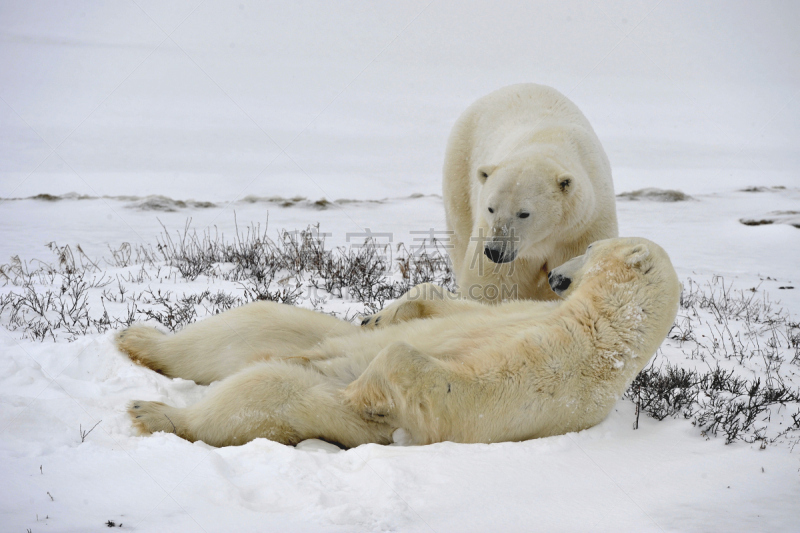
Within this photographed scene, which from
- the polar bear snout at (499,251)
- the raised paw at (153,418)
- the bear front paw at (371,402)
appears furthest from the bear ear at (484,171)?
the raised paw at (153,418)

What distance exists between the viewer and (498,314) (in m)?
2.87

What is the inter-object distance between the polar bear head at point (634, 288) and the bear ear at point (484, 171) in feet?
5.05

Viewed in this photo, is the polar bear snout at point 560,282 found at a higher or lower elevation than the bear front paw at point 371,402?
higher

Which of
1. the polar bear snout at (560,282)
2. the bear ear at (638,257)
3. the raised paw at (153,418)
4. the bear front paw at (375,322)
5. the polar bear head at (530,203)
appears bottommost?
the raised paw at (153,418)

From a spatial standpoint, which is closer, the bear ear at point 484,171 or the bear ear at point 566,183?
the bear ear at point 566,183

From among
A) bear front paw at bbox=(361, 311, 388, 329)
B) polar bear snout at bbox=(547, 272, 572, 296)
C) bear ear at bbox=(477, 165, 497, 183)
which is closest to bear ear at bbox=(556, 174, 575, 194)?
bear ear at bbox=(477, 165, 497, 183)

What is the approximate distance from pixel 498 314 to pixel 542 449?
0.84 m

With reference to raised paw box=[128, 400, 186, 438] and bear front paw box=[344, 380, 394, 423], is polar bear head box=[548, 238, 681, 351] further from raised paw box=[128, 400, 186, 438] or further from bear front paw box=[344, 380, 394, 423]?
raised paw box=[128, 400, 186, 438]

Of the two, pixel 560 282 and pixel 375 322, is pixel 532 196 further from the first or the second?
pixel 375 322

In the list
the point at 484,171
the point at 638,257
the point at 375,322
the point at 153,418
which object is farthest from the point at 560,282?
Answer: the point at 153,418

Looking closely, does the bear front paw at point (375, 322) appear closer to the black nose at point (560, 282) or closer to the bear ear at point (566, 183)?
the black nose at point (560, 282)

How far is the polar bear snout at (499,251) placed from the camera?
3.78 metres

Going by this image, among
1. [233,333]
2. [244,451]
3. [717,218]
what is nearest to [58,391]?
[233,333]

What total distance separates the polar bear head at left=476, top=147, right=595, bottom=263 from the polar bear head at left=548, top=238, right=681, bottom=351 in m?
1.08
